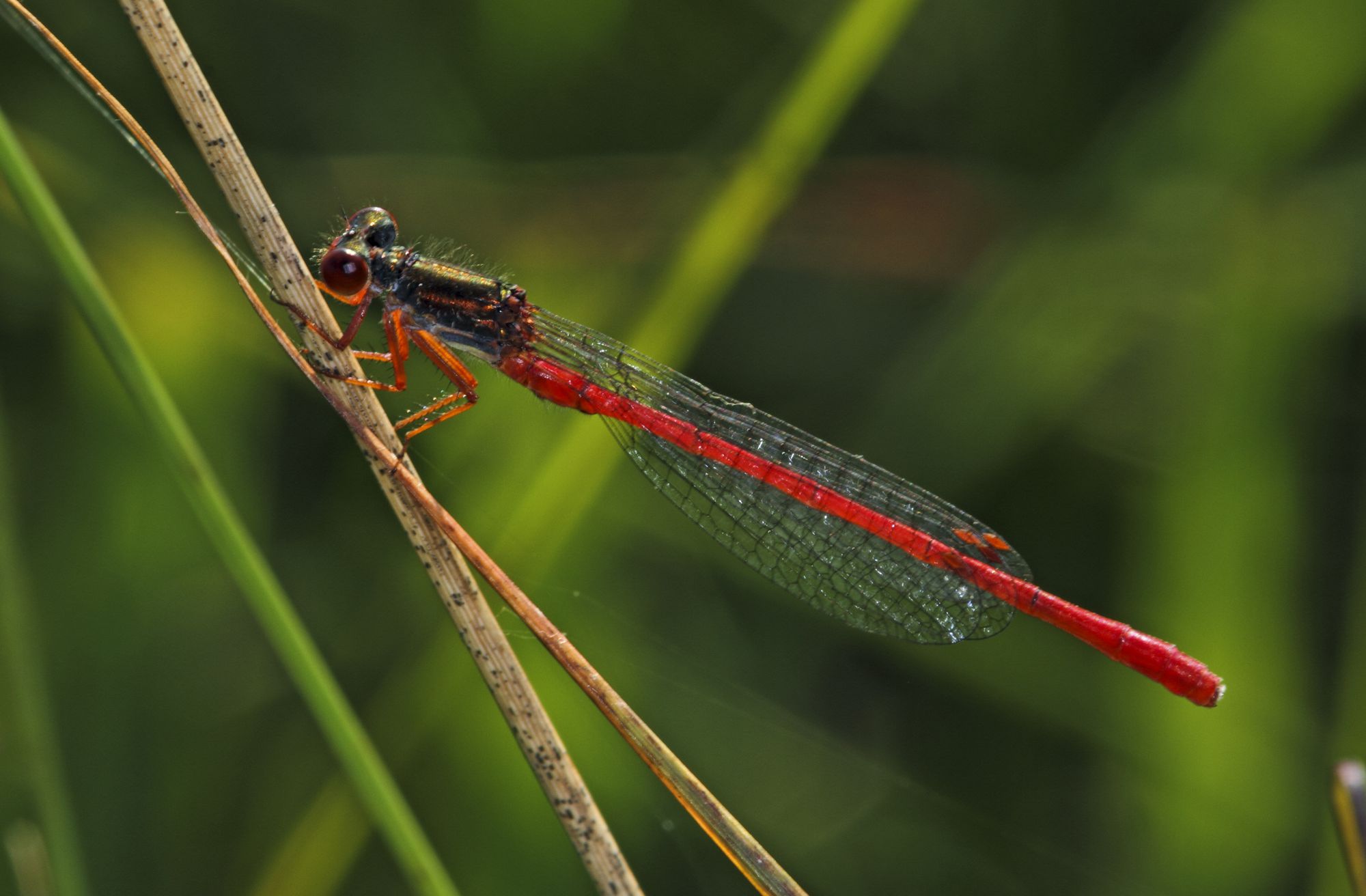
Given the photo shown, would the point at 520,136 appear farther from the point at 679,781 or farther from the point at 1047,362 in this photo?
the point at 679,781

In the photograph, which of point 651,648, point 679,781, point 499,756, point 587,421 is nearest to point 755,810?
point 651,648

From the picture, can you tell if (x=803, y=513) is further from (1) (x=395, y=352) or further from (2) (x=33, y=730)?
(2) (x=33, y=730)

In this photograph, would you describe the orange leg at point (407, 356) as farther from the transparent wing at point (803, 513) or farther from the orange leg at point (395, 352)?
the transparent wing at point (803, 513)

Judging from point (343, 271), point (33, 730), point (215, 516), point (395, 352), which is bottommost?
point (33, 730)

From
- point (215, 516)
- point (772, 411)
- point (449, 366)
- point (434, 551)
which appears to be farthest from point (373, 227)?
point (215, 516)

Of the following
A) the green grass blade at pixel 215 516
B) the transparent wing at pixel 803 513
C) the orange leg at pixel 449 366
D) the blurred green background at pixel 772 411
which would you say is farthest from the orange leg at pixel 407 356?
the green grass blade at pixel 215 516

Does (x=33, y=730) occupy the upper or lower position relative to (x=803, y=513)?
lower
